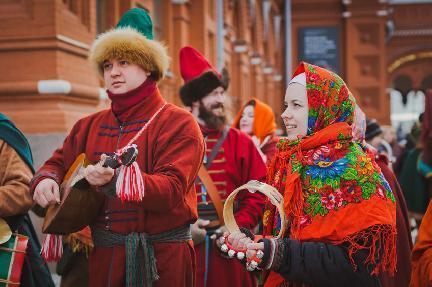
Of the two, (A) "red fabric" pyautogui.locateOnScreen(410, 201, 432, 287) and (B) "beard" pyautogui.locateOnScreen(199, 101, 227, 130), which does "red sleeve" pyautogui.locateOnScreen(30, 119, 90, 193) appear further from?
(A) "red fabric" pyautogui.locateOnScreen(410, 201, 432, 287)

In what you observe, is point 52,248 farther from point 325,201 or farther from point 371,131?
point 371,131

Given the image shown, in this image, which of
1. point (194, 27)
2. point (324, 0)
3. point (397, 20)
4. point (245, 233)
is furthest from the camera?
point (397, 20)

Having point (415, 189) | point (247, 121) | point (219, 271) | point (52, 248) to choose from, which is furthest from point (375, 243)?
point (415, 189)

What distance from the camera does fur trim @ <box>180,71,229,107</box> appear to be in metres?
5.07

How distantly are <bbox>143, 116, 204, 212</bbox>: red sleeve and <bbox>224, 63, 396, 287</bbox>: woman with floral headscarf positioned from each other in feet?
1.38

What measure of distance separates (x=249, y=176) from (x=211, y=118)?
48cm

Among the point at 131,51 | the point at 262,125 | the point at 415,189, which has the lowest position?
the point at 415,189

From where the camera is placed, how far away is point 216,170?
4.89 m

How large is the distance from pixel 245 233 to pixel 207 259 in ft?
6.29

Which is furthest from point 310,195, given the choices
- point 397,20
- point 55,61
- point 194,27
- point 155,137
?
point 397,20

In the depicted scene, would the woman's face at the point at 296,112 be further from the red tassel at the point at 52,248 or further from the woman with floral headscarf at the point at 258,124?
the woman with floral headscarf at the point at 258,124

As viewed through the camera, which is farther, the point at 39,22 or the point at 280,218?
the point at 39,22

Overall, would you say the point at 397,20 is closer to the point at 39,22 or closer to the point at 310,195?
the point at 39,22

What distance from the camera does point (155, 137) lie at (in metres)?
3.36
